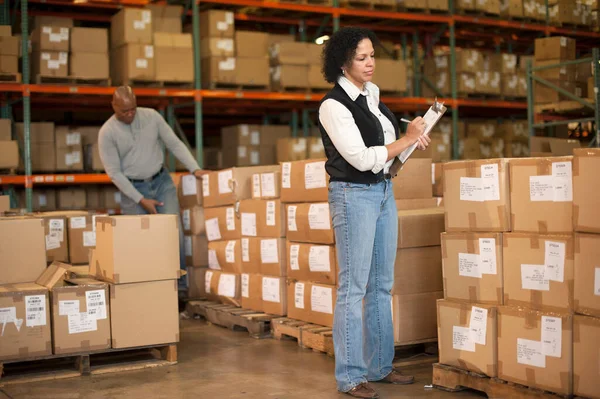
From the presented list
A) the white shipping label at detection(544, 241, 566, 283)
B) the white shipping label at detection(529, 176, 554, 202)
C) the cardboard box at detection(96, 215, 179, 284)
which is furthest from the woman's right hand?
the cardboard box at detection(96, 215, 179, 284)

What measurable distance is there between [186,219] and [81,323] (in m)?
2.68

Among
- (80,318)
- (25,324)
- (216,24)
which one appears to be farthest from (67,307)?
(216,24)

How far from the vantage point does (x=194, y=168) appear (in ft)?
23.7

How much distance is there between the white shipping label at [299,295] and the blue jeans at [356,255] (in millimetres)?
1514

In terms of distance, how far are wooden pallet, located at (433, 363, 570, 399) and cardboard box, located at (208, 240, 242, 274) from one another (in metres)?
2.73

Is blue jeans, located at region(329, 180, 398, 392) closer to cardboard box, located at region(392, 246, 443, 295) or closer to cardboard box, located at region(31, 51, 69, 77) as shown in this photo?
cardboard box, located at region(392, 246, 443, 295)

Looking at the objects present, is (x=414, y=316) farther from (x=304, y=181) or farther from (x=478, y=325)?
(x=304, y=181)


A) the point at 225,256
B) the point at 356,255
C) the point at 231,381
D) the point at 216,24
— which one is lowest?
the point at 231,381

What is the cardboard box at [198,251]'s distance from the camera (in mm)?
7399

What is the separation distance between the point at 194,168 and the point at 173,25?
293 centimetres

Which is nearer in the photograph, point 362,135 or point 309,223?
point 362,135

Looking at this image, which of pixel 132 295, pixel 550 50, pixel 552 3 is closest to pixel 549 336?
pixel 132 295

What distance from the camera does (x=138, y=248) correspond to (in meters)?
5.05

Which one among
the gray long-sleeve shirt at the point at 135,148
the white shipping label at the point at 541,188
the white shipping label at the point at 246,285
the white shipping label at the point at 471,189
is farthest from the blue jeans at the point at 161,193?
the white shipping label at the point at 541,188
